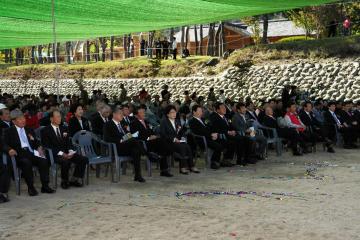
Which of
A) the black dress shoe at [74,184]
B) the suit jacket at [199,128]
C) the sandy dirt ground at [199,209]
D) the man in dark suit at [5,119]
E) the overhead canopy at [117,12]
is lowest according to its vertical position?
the sandy dirt ground at [199,209]

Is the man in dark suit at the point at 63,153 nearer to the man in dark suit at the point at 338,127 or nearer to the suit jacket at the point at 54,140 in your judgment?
the suit jacket at the point at 54,140

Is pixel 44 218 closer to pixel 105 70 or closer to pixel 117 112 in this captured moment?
pixel 117 112

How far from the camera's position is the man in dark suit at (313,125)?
1020 centimetres

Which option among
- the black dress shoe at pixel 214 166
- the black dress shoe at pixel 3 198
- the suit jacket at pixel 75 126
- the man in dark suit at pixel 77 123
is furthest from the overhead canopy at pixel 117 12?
the black dress shoe at pixel 3 198

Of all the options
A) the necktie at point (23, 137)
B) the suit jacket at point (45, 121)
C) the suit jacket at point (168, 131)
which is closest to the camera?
the necktie at point (23, 137)

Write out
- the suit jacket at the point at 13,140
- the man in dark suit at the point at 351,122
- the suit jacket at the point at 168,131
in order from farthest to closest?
the man in dark suit at the point at 351,122
the suit jacket at the point at 168,131
the suit jacket at the point at 13,140

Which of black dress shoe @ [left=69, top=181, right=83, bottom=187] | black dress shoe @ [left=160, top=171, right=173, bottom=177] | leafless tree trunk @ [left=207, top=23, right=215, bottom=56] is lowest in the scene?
black dress shoe @ [left=69, top=181, right=83, bottom=187]

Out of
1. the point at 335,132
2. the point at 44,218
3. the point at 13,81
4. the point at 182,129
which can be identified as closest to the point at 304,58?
the point at 335,132

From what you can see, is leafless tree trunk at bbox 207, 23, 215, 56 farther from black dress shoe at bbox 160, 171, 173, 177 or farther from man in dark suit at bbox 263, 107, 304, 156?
black dress shoe at bbox 160, 171, 173, 177

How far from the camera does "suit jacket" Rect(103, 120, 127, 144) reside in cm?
733

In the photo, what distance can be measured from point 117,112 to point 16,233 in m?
3.26

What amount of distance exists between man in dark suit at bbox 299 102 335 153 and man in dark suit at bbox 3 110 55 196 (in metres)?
5.56

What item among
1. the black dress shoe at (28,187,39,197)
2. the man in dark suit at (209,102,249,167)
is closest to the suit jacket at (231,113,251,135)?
the man in dark suit at (209,102,249,167)

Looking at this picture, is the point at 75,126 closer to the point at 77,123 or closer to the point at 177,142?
the point at 77,123
